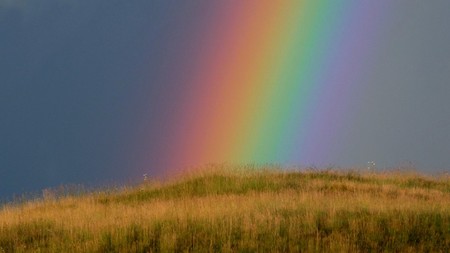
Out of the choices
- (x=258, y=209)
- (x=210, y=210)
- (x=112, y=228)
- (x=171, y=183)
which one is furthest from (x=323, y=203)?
(x=171, y=183)

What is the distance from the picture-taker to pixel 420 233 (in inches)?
667

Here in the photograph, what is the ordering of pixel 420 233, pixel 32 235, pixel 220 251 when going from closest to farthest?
1. pixel 220 251
2. pixel 420 233
3. pixel 32 235

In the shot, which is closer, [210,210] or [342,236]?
[342,236]

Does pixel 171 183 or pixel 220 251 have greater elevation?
pixel 171 183

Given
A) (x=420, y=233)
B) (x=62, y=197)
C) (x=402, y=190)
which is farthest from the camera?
(x=62, y=197)

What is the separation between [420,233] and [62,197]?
17.5 metres

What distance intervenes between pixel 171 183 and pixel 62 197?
196 inches

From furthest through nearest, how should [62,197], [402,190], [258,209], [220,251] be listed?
1. [62,197]
2. [402,190]
3. [258,209]
4. [220,251]

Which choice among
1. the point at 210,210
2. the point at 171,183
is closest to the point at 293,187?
the point at 171,183

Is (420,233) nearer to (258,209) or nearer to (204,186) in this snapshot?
(258,209)

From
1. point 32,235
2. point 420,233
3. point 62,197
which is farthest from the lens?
point 62,197

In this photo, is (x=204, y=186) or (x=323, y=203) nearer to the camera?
(x=323, y=203)

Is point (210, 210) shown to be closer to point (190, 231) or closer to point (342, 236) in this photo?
point (190, 231)

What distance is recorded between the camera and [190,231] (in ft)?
56.5
